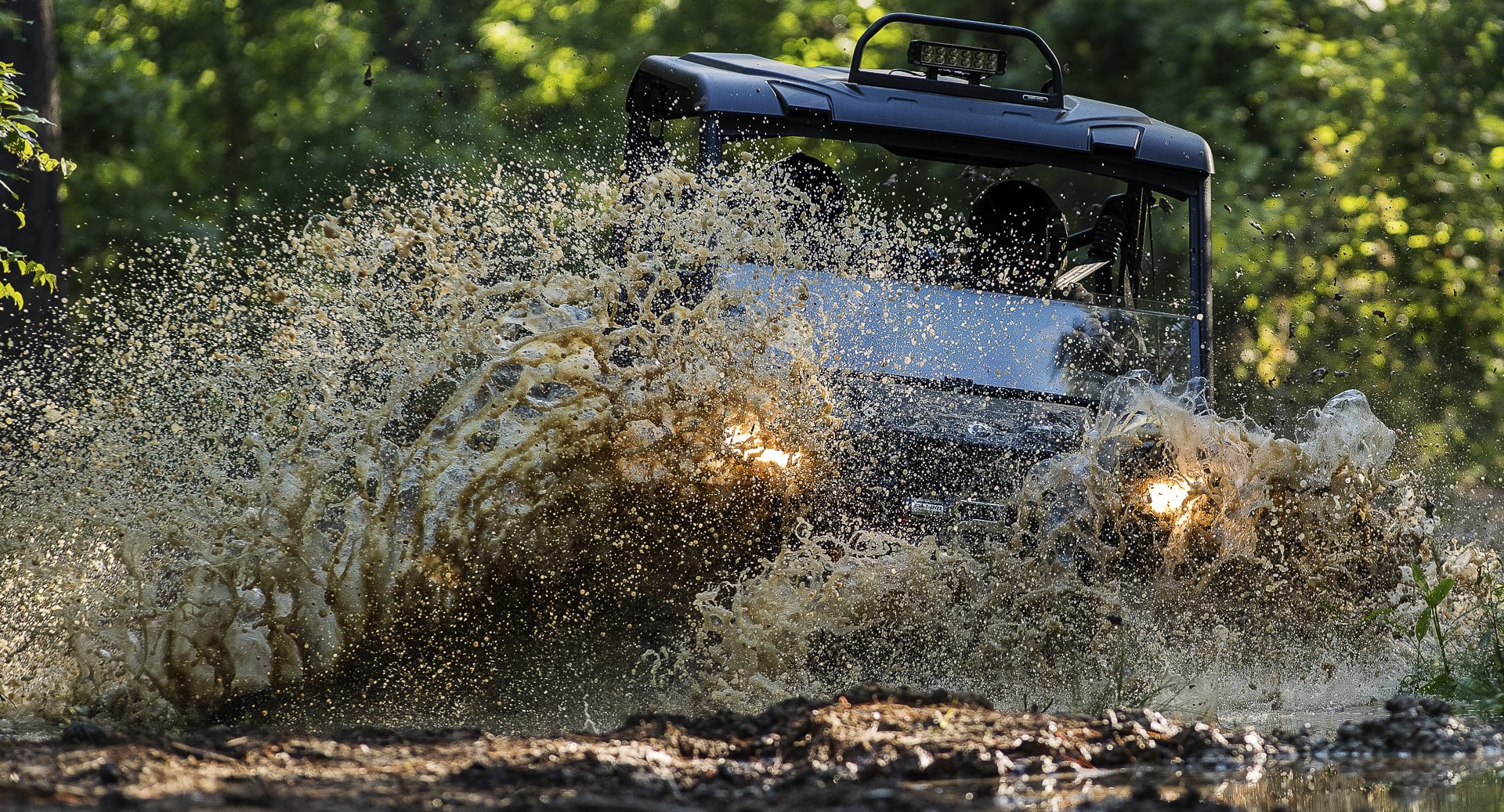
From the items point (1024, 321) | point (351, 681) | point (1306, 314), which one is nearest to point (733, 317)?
point (1024, 321)

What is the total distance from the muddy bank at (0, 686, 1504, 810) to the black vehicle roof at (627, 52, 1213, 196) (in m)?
2.85

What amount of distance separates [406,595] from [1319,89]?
14790 mm

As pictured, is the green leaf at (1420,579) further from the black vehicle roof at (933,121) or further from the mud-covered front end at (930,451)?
the black vehicle roof at (933,121)

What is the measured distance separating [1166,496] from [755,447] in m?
1.61

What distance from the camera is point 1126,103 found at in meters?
18.5

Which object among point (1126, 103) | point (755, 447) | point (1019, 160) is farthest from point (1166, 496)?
point (1126, 103)

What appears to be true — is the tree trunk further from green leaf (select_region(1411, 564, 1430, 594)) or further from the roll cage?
green leaf (select_region(1411, 564, 1430, 594))

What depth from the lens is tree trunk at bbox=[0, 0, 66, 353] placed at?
9977 millimetres

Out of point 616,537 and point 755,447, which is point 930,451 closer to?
point 755,447

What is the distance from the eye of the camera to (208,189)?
1859cm

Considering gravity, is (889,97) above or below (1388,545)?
above

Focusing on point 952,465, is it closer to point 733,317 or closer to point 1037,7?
point 733,317

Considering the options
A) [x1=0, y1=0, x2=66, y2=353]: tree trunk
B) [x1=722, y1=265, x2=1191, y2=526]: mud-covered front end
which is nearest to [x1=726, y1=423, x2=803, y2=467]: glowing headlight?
[x1=722, y1=265, x2=1191, y2=526]: mud-covered front end

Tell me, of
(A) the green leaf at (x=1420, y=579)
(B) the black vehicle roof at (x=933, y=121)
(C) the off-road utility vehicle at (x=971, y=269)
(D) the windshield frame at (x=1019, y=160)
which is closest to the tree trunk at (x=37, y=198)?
(C) the off-road utility vehicle at (x=971, y=269)
